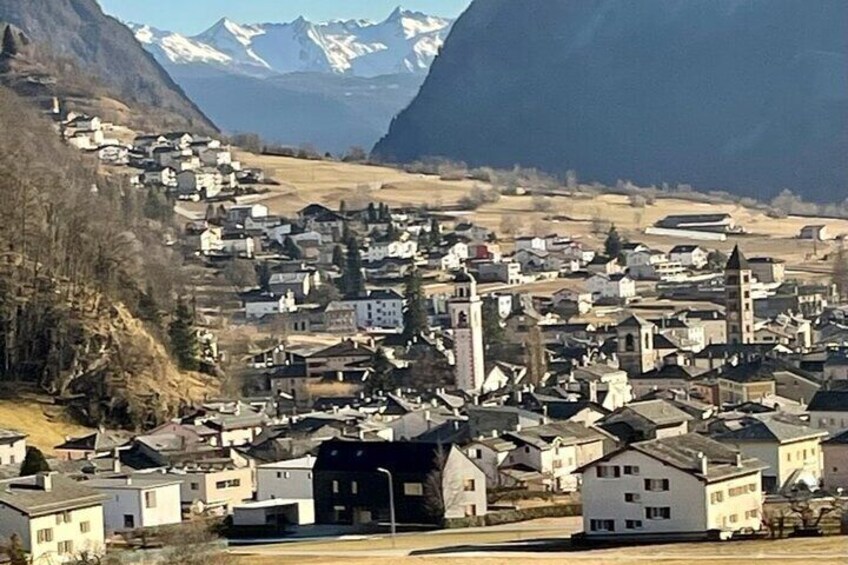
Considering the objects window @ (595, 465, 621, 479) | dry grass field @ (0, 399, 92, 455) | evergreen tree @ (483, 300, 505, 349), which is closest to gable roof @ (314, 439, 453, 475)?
window @ (595, 465, 621, 479)

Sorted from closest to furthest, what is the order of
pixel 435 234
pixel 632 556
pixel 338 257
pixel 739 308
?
pixel 632 556 → pixel 739 308 → pixel 338 257 → pixel 435 234

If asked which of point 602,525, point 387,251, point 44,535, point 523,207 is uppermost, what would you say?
point 523,207

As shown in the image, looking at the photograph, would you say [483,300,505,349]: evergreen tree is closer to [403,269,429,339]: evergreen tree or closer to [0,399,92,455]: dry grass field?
[403,269,429,339]: evergreen tree

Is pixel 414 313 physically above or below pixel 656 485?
above

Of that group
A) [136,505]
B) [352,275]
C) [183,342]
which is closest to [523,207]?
[352,275]

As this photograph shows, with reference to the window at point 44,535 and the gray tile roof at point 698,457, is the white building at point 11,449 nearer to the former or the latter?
the window at point 44,535

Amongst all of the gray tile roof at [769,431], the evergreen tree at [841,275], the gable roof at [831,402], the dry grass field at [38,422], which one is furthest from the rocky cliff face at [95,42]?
the gray tile roof at [769,431]

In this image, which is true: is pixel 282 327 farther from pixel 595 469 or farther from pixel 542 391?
pixel 595 469

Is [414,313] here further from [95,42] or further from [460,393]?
[95,42]
